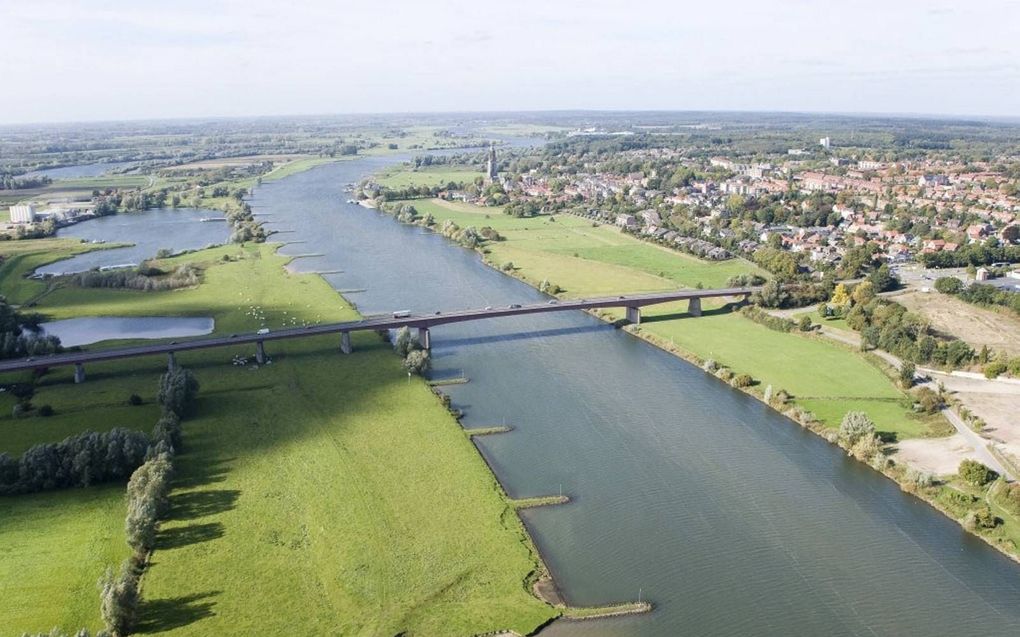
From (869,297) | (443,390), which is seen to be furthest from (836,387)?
(443,390)

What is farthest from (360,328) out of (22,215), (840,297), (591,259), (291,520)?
(22,215)

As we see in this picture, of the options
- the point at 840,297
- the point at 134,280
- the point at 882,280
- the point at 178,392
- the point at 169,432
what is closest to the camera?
the point at 169,432

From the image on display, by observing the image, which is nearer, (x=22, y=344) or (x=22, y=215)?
(x=22, y=344)

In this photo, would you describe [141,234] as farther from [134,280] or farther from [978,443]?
[978,443]

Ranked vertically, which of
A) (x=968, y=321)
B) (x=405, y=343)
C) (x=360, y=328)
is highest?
(x=360, y=328)

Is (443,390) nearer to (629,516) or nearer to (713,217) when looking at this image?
(629,516)
